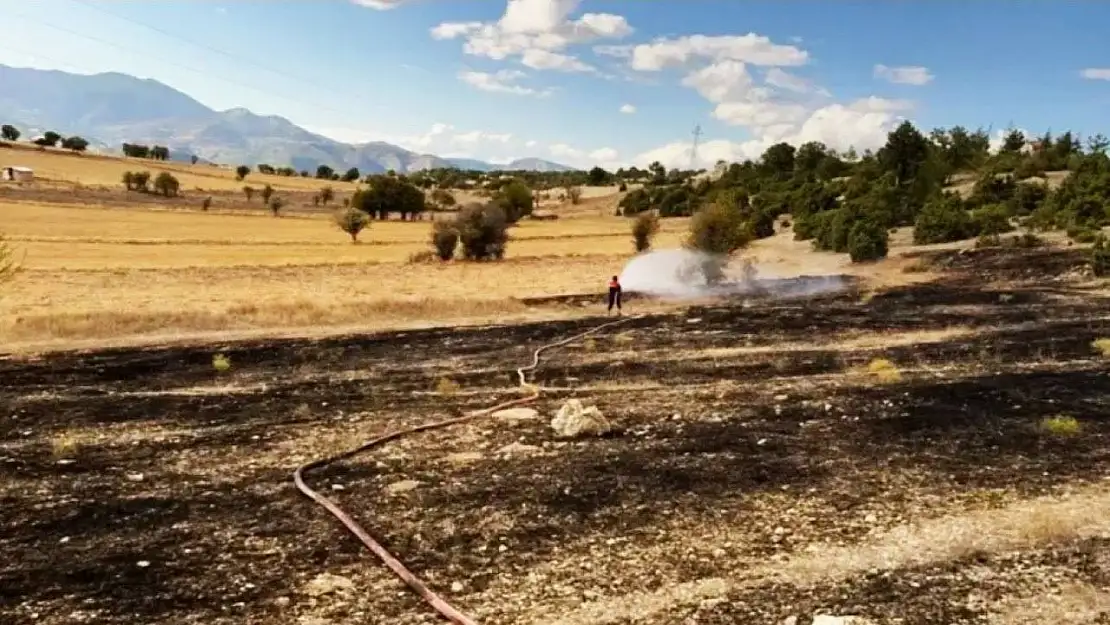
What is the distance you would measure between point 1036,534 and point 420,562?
7.52 metres

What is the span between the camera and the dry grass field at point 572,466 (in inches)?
354

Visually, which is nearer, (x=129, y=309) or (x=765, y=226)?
(x=129, y=309)

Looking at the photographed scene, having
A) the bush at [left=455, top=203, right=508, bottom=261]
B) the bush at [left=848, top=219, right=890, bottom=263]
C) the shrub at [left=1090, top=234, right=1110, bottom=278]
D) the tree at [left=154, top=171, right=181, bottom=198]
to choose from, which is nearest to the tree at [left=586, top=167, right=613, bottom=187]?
the tree at [left=154, top=171, right=181, bottom=198]

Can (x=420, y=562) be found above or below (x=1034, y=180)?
below

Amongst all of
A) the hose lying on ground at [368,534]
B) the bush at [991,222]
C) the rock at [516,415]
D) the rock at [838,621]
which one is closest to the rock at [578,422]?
the rock at [516,415]

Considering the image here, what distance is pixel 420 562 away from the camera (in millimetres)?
9758

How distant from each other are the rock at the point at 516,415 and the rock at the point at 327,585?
689 centimetres

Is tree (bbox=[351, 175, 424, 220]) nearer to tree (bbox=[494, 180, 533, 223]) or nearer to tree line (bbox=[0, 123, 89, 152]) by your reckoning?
tree (bbox=[494, 180, 533, 223])

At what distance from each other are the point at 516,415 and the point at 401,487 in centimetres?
438

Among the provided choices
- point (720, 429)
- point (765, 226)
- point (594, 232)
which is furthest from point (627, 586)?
point (594, 232)

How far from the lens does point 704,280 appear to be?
1617 inches

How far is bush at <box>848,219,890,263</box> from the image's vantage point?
152ft

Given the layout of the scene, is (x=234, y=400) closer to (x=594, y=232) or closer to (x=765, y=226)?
(x=765, y=226)

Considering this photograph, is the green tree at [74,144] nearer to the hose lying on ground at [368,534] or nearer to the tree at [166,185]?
the tree at [166,185]
